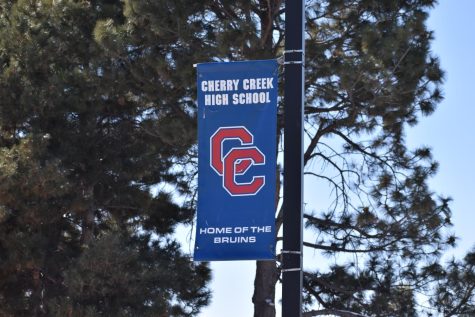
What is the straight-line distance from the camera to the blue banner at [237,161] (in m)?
7.87

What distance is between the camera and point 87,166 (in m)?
15.7

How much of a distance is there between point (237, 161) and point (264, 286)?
773cm

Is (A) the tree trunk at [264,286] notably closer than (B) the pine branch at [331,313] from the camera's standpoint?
No

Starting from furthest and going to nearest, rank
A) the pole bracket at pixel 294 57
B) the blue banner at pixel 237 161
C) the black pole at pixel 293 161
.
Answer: the pole bracket at pixel 294 57 → the blue banner at pixel 237 161 → the black pole at pixel 293 161

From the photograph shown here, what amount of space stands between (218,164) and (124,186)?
26.6 feet

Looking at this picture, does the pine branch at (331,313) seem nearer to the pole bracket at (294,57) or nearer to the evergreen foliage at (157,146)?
the evergreen foliage at (157,146)

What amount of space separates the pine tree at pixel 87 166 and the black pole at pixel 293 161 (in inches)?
242

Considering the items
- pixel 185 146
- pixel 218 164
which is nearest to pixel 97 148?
pixel 185 146

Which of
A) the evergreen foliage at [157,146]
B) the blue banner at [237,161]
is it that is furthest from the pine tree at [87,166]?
the blue banner at [237,161]

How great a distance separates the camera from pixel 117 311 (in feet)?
46.3

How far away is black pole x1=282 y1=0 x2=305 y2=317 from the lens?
306 inches

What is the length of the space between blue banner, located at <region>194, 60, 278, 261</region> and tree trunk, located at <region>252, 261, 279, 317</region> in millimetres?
7394

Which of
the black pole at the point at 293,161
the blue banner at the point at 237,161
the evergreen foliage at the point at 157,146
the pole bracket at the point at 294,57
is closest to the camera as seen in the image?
the black pole at the point at 293,161

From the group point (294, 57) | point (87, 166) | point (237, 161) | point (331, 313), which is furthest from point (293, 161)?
point (87, 166)
